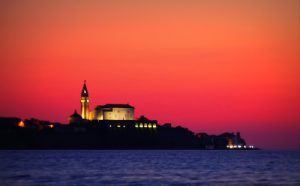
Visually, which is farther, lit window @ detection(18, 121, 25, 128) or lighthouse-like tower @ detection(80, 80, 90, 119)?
lit window @ detection(18, 121, 25, 128)

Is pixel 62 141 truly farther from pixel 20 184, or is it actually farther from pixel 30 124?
pixel 20 184

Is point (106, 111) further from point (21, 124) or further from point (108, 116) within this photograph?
point (21, 124)

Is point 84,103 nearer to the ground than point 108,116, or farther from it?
farther from it

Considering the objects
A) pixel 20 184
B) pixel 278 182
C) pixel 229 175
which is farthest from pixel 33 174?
→ pixel 278 182

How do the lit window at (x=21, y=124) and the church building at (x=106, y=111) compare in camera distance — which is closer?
the church building at (x=106, y=111)

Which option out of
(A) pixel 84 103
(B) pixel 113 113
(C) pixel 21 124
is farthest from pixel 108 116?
(C) pixel 21 124

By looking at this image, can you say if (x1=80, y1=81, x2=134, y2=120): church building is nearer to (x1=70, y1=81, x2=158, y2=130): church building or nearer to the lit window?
(x1=70, y1=81, x2=158, y2=130): church building

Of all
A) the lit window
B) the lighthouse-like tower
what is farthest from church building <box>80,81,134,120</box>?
the lit window

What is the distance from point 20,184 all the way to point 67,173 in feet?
37.5

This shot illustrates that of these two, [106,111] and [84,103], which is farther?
[84,103]

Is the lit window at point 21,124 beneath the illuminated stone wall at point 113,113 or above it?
beneath

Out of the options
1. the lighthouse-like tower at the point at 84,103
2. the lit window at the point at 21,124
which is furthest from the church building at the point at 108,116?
the lit window at the point at 21,124

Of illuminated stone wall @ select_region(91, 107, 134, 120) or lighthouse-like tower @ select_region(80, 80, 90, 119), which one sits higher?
lighthouse-like tower @ select_region(80, 80, 90, 119)

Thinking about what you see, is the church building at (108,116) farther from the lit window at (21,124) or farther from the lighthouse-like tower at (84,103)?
the lit window at (21,124)
